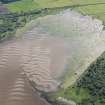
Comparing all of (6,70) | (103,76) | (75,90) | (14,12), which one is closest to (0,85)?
(6,70)

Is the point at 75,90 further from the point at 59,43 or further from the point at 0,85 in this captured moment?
the point at 59,43

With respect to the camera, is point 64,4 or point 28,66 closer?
point 28,66

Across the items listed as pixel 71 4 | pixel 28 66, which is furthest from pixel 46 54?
pixel 71 4

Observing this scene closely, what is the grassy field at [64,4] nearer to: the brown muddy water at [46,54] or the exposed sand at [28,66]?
the brown muddy water at [46,54]

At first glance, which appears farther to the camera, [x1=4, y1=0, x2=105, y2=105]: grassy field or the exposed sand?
[x1=4, y1=0, x2=105, y2=105]: grassy field

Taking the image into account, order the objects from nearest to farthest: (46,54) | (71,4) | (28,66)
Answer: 1. (28,66)
2. (46,54)
3. (71,4)

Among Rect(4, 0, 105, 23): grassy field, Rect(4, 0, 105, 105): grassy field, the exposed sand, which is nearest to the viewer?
the exposed sand

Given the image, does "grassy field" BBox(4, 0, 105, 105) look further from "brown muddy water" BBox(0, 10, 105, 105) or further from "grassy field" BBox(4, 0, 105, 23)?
"brown muddy water" BBox(0, 10, 105, 105)

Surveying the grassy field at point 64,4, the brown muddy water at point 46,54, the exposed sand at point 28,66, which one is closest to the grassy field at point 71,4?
the grassy field at point 64,4

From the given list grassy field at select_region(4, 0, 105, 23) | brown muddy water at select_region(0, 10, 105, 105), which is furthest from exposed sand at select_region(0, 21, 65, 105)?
grassy field at select_region(4, 0, 105, 23)

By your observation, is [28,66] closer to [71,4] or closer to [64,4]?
[64,4]

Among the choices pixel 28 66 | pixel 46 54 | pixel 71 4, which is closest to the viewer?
pixel 28 66

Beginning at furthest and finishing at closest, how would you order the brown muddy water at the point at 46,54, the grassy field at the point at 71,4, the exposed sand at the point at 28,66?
the grassy field at the point at 71,4 → the brown muddy water at the point at 46,54 → the exposed sand at the point at 28,66
